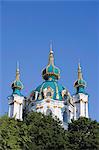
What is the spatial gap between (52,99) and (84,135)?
616 inches

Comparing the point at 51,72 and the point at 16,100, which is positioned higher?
the point at 51,72

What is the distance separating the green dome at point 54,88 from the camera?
4584cm

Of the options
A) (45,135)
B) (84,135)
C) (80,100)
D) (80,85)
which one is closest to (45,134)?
(45,135)

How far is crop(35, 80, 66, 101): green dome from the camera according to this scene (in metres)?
45.8

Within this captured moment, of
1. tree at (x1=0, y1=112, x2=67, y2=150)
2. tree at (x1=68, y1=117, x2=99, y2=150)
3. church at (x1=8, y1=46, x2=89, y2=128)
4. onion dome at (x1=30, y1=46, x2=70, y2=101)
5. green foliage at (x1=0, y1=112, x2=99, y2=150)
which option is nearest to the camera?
tree at (x1=0, y1=112, x2=67, y2=150)

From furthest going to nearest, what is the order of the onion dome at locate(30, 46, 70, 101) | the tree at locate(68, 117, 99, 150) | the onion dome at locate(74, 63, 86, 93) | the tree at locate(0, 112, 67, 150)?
the onion dome at locate(74, 63, 86, 93) → the onion dome at locate(30, 46, 70, 101) → the tree at locate(68, 117, 99, 150) → the tree at locate(0, 112, 67, 150)

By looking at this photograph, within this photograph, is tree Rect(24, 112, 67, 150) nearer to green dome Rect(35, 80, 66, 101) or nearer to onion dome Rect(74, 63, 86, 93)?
green dome Rect(35, 80, 66, 101)

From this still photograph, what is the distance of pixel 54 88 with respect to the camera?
46.3m

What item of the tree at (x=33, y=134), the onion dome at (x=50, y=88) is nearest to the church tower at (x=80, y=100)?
A: the onion dome at (x=50, y=88)

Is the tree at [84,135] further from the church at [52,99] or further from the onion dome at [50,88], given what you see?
the onion dome at [50,88]

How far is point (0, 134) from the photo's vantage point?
75.4 feet

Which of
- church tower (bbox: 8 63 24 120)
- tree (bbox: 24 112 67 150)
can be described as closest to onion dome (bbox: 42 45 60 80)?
church tower (bbox: 8 63 24 120)

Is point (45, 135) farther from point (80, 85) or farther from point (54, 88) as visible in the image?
point (80, 85)

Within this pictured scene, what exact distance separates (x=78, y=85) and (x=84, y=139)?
64.7ft
